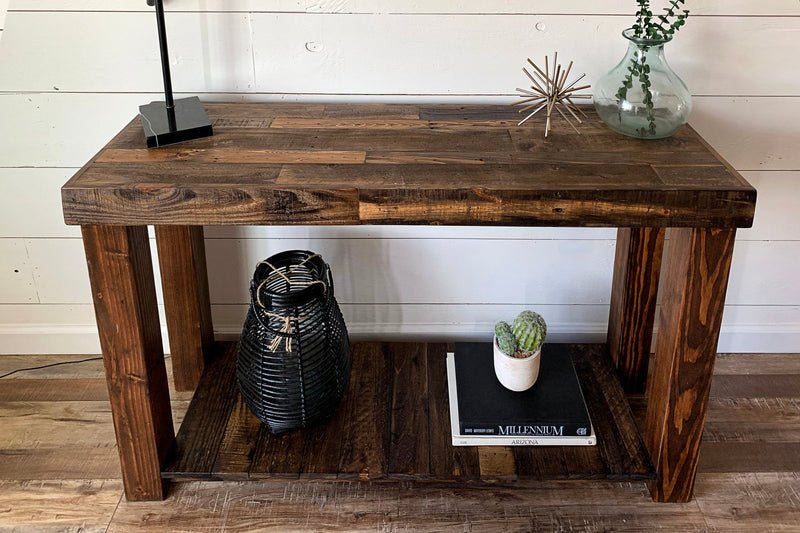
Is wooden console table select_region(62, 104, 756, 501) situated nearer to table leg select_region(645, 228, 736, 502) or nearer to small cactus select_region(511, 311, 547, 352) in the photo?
table leg select_region(645, 228, 736, 502)

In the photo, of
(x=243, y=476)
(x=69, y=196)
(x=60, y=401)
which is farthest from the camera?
(x=60, y=401)

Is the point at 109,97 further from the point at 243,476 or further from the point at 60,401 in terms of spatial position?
the point at 243,476

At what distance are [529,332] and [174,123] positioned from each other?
785mm

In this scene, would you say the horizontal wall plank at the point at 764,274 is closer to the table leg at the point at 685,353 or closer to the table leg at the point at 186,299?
the table leg at the point at 685,353

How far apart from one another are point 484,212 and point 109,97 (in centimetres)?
91

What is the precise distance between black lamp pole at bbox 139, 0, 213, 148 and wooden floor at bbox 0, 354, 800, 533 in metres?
0.68

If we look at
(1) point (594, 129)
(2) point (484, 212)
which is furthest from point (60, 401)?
(1) point (594, 129)

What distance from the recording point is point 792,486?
1.55 metres

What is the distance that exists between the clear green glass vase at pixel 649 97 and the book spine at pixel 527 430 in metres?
0.57

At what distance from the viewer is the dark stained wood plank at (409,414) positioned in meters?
1.46

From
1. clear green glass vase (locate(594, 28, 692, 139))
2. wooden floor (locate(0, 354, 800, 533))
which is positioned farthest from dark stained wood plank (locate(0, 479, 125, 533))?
clear green glass vase (locate(594, 28, 692, 139))

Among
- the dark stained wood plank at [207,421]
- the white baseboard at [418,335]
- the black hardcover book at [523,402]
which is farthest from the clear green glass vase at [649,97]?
the dark stained wood plank at [207,421]

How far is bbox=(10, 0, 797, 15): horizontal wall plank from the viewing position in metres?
1.56

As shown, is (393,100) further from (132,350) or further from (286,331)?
(132,350)
